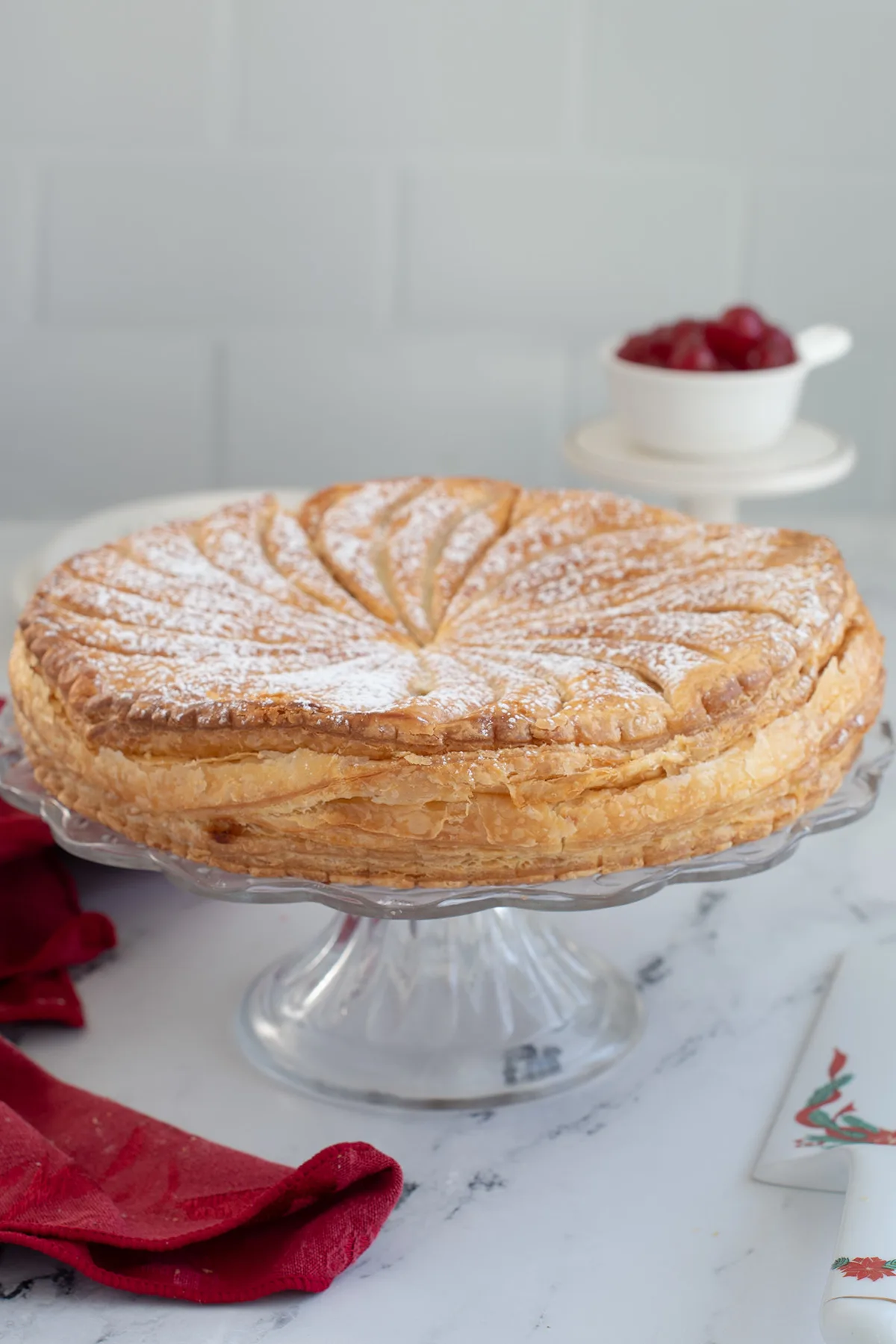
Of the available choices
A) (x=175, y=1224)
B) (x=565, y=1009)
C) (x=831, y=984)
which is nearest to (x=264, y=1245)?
(x=175, y=1224)

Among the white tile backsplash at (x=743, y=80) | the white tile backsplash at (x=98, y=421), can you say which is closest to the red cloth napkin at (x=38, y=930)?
the white tile backsplash at (x=98, y=421)

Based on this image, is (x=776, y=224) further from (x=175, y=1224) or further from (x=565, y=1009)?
(x=175, y=1224)

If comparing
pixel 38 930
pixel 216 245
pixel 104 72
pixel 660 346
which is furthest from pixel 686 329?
pixel 38 930

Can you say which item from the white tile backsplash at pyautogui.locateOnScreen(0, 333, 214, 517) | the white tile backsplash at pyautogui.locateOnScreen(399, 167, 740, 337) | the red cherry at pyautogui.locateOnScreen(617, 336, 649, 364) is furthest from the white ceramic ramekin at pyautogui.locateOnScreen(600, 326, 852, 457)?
the white tile backsplash at pyautogui.locateOnScreen(0, 333, 214, 517)

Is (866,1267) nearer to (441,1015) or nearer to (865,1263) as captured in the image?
(865,1263)

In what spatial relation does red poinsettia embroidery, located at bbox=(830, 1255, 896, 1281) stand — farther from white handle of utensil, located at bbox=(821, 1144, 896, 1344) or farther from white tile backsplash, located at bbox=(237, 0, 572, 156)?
white tile backsplash, located at bbox=(237, 0, 572, 156)

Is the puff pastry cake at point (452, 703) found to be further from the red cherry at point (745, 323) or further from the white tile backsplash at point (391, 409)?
the white tile backsplash at point (391, 409)
